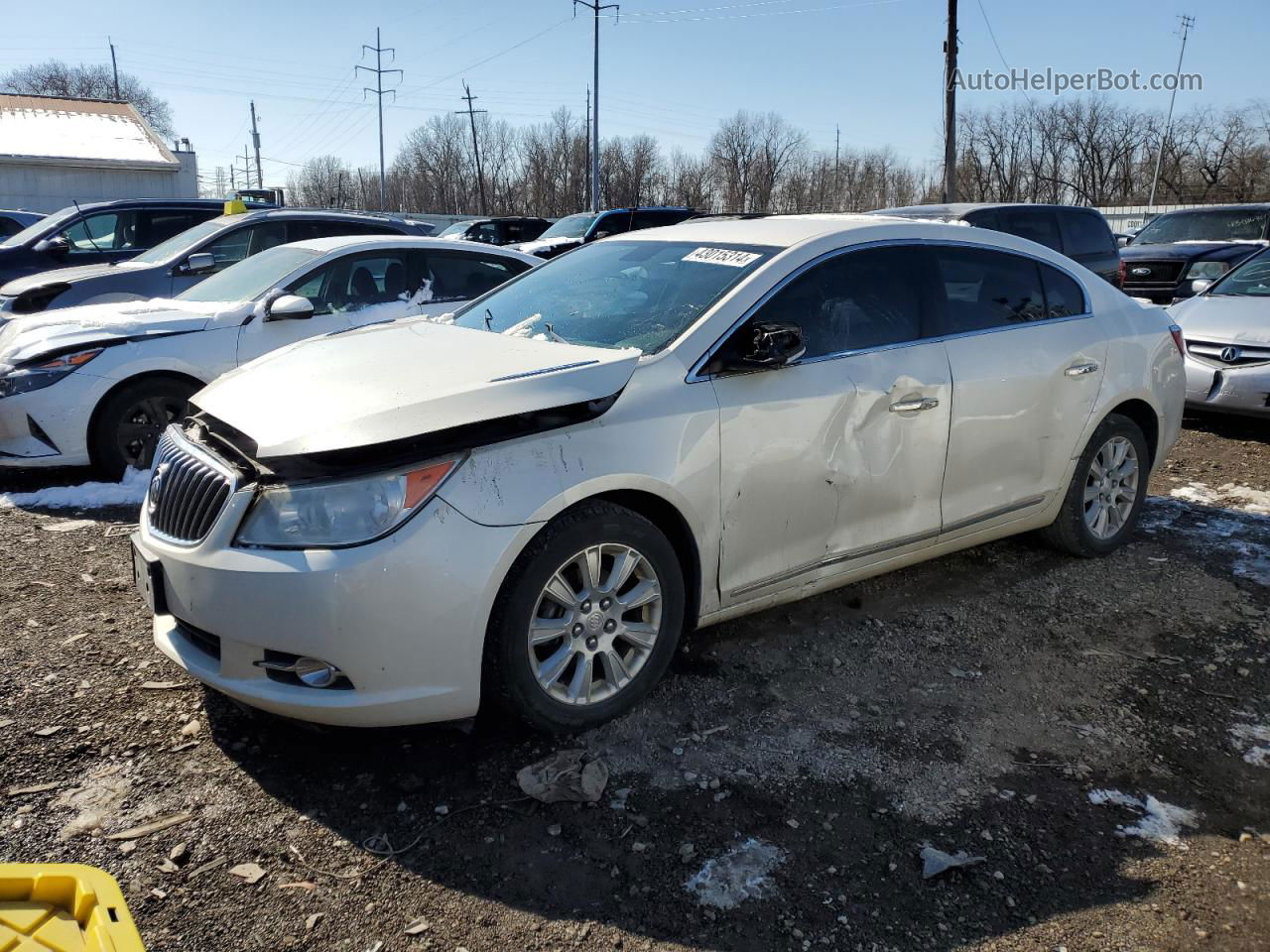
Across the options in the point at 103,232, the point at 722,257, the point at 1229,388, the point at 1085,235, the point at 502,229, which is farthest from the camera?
the point at 502,229

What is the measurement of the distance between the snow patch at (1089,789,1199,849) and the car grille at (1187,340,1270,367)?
5.65 metres

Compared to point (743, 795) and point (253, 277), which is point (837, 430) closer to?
point (743, 795)

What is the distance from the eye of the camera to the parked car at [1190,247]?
580 inches

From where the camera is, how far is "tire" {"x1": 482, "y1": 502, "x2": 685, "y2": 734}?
292cm

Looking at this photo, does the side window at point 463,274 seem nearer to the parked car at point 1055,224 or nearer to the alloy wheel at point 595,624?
the alloy wheel at point 595,624

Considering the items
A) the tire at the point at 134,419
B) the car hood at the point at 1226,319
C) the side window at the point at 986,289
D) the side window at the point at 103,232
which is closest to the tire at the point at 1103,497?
the side window at the point at 986,289

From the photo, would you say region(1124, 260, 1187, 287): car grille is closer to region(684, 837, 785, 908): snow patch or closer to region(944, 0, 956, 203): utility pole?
region(944, 0, 956, 203): utility pole

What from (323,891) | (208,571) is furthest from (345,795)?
(208,571)

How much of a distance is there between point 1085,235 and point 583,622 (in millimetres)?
11421

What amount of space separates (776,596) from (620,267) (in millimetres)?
1558

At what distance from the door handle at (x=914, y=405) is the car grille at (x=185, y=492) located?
2447 mm

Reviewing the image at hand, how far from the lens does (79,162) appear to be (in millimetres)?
31844

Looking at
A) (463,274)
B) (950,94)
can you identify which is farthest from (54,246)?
(950,94)

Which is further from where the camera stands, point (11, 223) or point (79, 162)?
point (79, 162)
